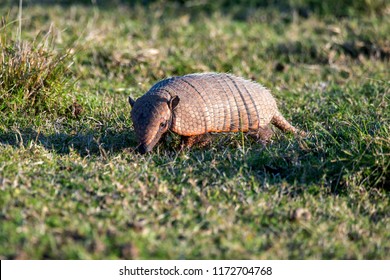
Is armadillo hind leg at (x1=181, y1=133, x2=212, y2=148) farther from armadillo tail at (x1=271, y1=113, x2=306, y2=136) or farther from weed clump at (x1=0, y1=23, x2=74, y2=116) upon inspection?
weed clump at (x1=0, y1=23, x2=74, y2=116)

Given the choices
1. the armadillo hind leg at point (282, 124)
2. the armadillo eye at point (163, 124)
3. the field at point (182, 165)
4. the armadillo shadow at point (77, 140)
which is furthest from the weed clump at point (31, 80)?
the armadillo hind leg at point (282, 124)

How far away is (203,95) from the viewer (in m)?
4.61

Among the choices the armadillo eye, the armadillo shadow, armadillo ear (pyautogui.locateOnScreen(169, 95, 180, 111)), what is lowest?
the armadillo shadow

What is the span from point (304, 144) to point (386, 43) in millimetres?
3280

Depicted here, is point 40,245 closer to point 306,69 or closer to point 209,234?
point 209,234

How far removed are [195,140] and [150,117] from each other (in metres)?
0.51

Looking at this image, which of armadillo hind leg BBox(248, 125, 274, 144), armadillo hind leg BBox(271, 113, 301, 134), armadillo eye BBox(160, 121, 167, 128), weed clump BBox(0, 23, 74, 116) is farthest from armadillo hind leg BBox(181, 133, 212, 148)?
weed clump BBox(0, 23, 74, 116)

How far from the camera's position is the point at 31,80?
5031 mm

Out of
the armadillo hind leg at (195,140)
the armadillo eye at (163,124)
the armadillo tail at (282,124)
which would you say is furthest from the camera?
the armadillo tail at (282,124)

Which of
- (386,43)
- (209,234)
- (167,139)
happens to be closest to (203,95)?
(167,139)

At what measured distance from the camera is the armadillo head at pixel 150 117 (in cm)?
430

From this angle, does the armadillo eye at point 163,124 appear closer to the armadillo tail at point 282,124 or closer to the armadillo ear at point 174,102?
the armadillo ear at point 174,102

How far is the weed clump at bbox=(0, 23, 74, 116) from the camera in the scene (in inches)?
196

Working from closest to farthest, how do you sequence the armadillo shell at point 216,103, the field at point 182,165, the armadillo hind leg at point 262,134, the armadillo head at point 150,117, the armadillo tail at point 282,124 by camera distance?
the field at point 182,165 → the armadillo head at point 150,117 → the armadillo shell at point 216,103 → the armadillo hind leg at point 262,134 → the armadillo tail at point 282,124
